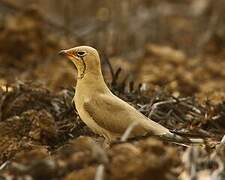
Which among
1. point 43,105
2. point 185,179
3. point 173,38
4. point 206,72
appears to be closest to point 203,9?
Result: point 173,38

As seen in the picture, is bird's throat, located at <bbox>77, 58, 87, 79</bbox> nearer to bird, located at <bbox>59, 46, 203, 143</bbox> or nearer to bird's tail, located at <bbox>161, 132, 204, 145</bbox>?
bird, located at <bbox>59, 46, 203, 143</bbox>

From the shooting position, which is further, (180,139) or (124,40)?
(124,40)

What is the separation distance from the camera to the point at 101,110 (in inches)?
203

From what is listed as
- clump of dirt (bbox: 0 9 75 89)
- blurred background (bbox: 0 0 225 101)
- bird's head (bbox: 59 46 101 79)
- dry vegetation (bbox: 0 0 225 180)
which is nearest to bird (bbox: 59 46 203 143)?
bird's head (bbox: 59 46 101 79)

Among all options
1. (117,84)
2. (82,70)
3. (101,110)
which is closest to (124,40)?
(117,84)

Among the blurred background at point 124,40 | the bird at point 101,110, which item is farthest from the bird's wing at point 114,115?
the blurred background at point 124,40

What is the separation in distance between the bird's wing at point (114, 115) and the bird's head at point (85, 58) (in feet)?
0.72

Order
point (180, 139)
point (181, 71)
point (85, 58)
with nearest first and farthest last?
point (180, 139) → point (85, 58) → point (181, 71)

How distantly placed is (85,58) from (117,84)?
158 centimetres

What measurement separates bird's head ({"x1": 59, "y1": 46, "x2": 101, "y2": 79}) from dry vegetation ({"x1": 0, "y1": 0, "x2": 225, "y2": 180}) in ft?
1.49

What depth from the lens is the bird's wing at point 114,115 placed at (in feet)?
16.5

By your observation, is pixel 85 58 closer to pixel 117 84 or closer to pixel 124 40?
pixel 117 84

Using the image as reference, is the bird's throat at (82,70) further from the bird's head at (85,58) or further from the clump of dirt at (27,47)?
the clump of dirt at (27,47)

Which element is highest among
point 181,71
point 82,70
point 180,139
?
point 82,70
